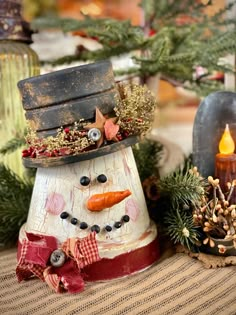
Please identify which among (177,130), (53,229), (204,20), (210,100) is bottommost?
(177,130)

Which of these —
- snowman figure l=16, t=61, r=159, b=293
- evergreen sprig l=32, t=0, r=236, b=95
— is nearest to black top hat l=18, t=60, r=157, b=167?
snowman figure l=16, t=61, r=159, b=293

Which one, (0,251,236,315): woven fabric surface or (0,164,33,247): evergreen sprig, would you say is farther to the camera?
(0,164,33,247): evergreen sprig

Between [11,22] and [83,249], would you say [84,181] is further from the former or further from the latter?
[11,22]

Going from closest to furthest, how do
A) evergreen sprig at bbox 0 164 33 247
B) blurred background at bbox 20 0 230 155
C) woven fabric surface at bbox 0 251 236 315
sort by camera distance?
woven fabric surface at bbox 0 251 236 315, evergreen sprig at bbox 0 164 33 247, blurred background at bbox 20 0 230 155

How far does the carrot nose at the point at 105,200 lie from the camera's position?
0.56 metres

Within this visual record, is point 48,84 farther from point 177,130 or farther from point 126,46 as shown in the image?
point 177,130

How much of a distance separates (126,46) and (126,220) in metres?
0.42

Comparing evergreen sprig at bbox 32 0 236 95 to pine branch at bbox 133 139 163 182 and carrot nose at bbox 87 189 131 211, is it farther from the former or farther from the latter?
carrot nose at bbox 87 189 131 211

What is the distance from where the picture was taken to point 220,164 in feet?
1.99

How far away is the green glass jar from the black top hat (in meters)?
0.25

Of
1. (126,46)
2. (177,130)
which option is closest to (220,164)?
(126,46)

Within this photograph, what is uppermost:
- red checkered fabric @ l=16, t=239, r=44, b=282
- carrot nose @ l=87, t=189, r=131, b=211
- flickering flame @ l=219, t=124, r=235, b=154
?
flickering flame @ l=219, t=124, r=235, b=154

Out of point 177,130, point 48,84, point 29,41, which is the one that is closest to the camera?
point 48,84

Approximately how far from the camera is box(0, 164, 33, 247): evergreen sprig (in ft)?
2.29
